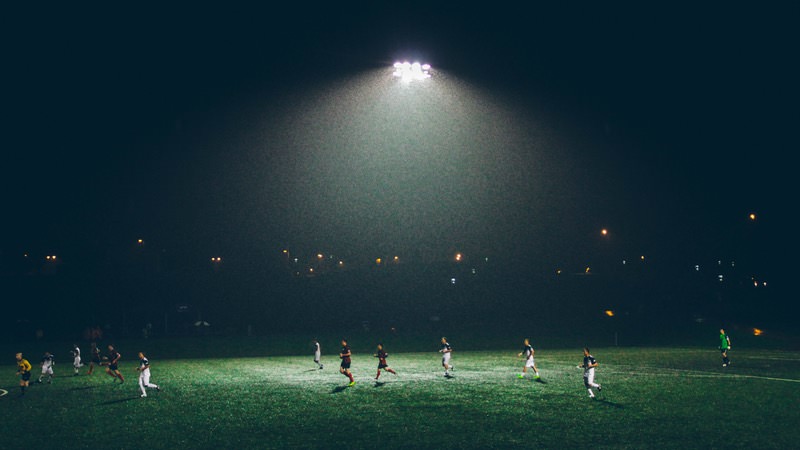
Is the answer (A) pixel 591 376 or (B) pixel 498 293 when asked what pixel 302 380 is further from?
(B) pixel 498 293

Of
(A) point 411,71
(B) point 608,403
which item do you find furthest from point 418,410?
(A) point 411,71

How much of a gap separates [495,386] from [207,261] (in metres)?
75.9

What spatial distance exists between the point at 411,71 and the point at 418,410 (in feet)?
69.6

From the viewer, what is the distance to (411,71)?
37938 mm

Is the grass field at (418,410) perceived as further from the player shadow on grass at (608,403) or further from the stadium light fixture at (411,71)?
the stadium light fixture at (411,71)

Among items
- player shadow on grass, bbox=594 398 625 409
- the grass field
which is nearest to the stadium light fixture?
the grass field

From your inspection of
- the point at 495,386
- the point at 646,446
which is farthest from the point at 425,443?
the point at 495,386

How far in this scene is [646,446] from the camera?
1772 cm

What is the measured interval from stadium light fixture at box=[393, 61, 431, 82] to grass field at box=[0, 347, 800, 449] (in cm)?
1751

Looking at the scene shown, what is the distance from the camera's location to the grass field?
19.0 metres

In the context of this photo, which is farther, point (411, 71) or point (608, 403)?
point (411, 71)

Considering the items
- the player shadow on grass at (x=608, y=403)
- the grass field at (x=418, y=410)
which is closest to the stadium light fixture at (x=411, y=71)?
the grass field at (x=418, y=410)

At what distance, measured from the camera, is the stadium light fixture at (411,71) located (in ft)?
123

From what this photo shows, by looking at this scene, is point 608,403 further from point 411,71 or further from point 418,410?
point 411,71
